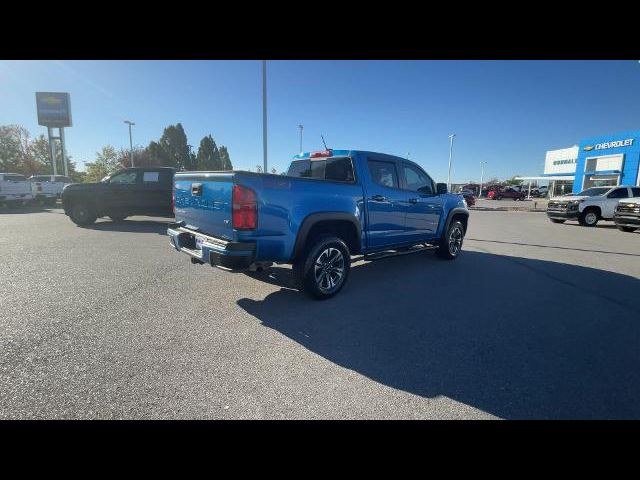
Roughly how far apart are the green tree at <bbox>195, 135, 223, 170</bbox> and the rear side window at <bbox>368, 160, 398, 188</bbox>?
5787 cm

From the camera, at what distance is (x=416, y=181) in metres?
5.80

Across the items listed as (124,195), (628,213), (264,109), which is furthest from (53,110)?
(628,213)

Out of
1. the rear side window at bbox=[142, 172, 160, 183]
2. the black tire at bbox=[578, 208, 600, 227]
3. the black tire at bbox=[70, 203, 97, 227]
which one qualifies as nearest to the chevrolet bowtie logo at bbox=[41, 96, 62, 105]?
the black tire at bbox=[70, 203, 97, 227]

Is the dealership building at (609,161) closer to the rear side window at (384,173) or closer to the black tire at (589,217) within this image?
the black tire at (589,217)

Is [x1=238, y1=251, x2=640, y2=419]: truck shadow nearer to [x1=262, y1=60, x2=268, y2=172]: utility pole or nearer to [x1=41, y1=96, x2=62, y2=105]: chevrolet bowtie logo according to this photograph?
[x1=262, y1=60, x2=268, y2=172]: utility pole

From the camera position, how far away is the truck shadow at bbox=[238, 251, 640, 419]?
7.58 ft

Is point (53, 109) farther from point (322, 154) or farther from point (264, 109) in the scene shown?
point (322, 154)

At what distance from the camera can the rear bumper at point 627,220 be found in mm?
11464

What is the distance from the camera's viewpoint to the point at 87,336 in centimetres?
306

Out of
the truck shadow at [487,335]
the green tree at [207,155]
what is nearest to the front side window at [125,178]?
the truck shadow at [487,335]
